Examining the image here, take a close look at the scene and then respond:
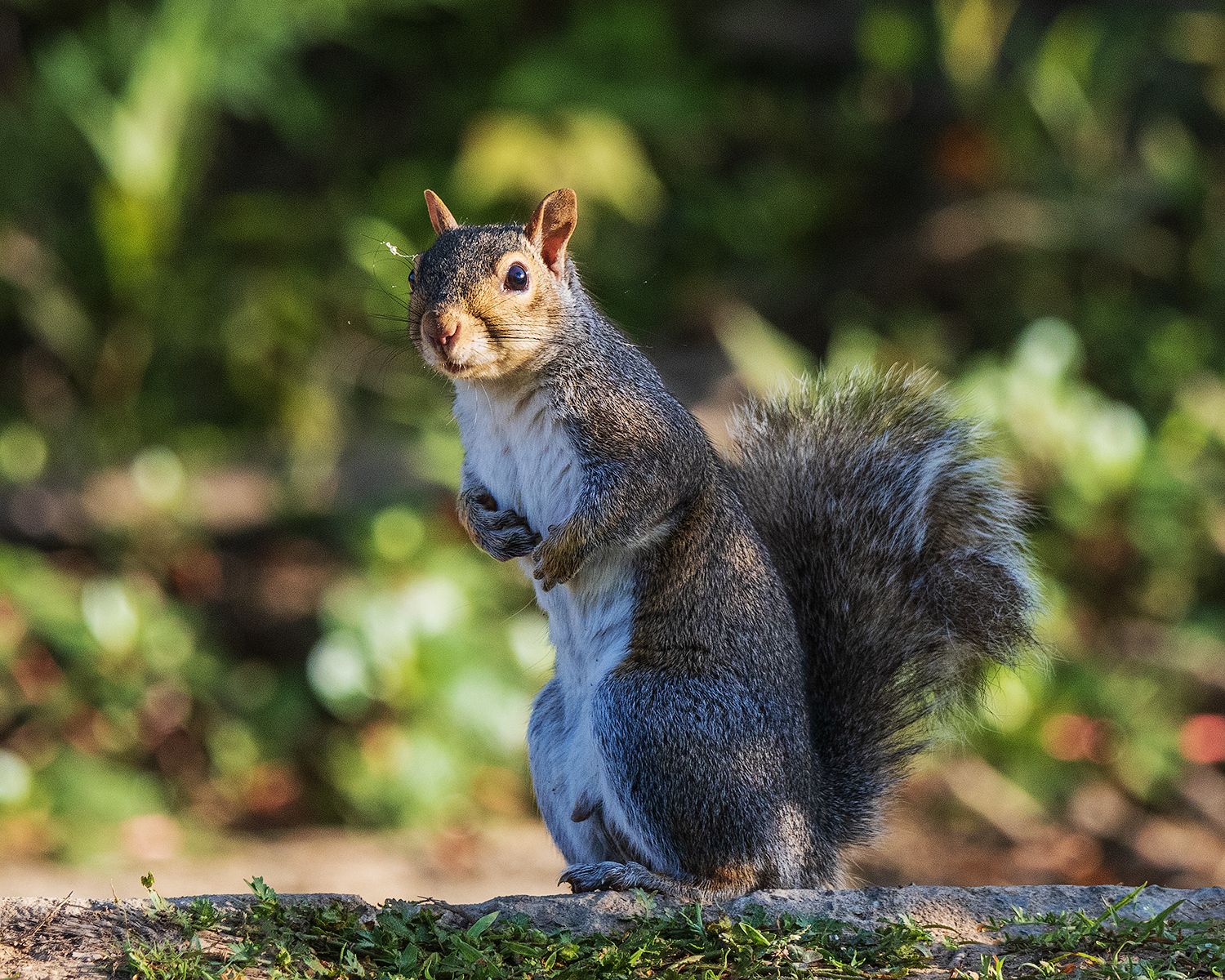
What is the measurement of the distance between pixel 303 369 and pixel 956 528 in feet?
16.1

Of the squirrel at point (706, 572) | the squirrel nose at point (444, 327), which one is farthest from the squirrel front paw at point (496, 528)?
the squirrel nose at point (444, 327)

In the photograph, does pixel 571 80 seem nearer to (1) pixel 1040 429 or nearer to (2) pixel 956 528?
(1) pixel 1040 429

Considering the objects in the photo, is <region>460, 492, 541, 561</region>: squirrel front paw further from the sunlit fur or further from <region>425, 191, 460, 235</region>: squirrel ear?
<region>425, 191, 460, 235</region>: squirrel ear

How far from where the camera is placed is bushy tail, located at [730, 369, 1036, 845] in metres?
2.89

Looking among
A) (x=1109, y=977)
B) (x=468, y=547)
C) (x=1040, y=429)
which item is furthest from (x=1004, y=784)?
(x=1109, y=977)

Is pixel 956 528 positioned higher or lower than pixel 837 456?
lower

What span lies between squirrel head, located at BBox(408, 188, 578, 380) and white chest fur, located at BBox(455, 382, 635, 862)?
129 mm

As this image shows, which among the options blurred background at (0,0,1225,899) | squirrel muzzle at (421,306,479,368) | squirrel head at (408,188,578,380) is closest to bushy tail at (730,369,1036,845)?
blurred background at (0,0,1225,899)

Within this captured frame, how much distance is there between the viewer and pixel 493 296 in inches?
102

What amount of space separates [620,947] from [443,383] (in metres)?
2.62

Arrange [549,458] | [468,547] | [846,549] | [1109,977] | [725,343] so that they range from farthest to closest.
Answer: [725,343], [468,547], [846,549], [549,458], [1109,977]

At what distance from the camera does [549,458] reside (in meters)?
2.70

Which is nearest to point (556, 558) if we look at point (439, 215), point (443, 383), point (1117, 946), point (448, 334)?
point (448, 334)

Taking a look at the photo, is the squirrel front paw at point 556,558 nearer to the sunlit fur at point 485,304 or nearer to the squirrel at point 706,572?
the squirrel at point 706,572
